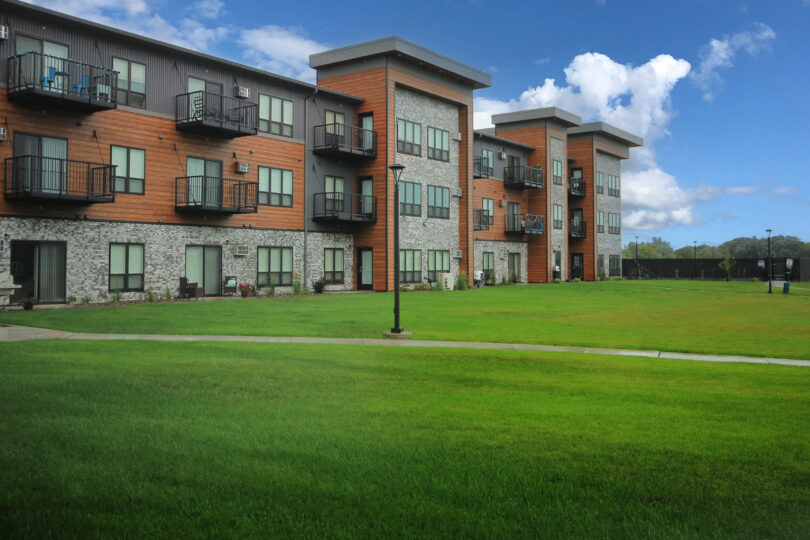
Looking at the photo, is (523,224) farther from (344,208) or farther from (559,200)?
(344,208)

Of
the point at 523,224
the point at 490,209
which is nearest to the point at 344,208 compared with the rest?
the point at 490,209

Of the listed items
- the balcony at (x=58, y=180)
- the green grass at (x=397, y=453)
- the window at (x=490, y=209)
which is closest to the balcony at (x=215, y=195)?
the balcony at (x=58, y=180)

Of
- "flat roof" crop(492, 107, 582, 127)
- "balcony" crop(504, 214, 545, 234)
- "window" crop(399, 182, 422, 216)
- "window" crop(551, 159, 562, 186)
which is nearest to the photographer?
"window" crop(399, 182, 422, 216)

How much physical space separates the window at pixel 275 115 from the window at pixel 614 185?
4169 centimetres

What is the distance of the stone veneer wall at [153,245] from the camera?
25016 mm

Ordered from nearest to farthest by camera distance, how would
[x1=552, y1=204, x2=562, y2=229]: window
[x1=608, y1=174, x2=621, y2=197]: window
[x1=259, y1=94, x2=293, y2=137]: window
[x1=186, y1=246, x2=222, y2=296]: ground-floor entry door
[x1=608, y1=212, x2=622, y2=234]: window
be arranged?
[x1=186, y1=246, x2=222, y2=296]: ground-floor entry door
[x1=259, y1=94, x2=293, y2=137]: window
[x1=552, y1=204, x2=562, y2=229]: window
[x1=608, y1=174, x2=621, y2=197]: window
[x1=608, y1=212, x2=622, y2=234]: window

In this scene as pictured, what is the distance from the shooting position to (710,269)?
241 ft

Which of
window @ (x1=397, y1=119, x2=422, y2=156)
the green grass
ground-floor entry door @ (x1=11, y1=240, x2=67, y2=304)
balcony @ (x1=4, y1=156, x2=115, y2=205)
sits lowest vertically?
the green grass

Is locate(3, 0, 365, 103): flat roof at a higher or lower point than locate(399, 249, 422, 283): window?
higher

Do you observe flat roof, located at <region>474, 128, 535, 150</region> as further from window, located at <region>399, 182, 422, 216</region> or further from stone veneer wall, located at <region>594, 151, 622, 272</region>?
stone veneer wall, located at <region>594, 151, 622, 272</region>

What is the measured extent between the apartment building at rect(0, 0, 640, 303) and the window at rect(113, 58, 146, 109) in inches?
2.4

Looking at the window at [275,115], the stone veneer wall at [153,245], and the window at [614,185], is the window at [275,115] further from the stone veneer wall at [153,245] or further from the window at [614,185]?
the window at [614,185]

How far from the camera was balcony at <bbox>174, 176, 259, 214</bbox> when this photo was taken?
2903cm

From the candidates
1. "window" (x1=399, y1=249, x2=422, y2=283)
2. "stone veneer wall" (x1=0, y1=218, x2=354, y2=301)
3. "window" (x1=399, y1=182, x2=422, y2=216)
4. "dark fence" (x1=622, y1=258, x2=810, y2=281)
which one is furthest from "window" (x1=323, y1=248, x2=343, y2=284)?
"dark fence" (x1=622, y1=258, x2=810, y2=281)
